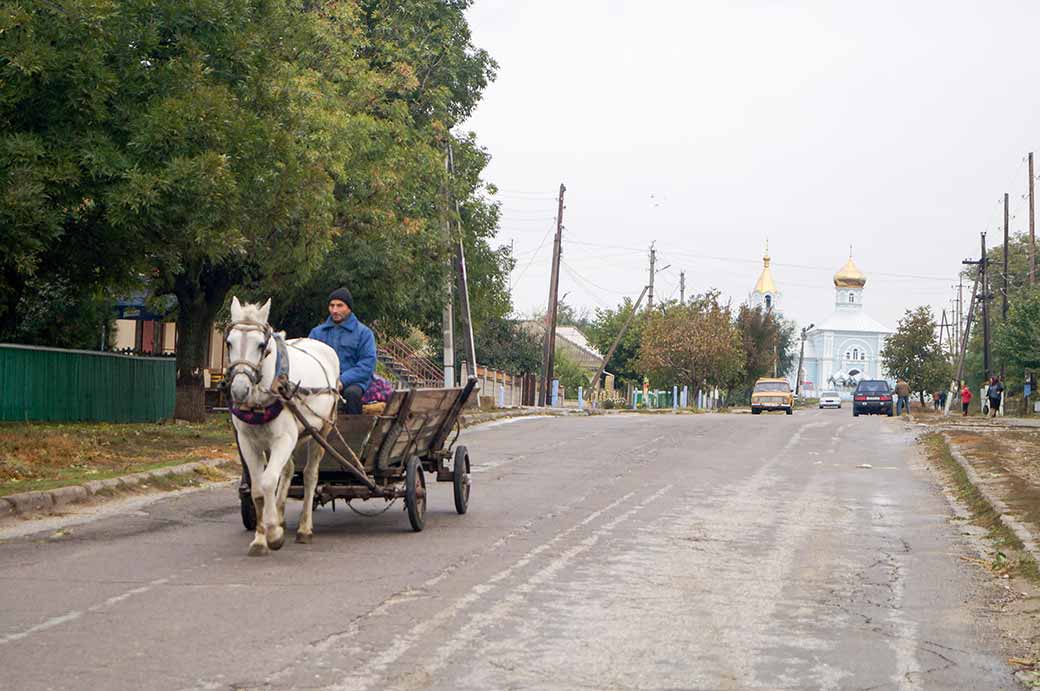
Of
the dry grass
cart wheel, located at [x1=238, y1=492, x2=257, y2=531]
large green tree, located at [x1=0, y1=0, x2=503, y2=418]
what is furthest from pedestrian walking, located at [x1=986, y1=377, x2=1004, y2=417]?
cart wheel, located at [x1=238, y1=492, x2=257, y2=531]

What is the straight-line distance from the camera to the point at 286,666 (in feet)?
22.4

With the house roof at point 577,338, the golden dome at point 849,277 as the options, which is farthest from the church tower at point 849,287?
the house roof at point 577,338

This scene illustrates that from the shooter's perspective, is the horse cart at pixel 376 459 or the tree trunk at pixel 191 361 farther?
the tree trunk at pixel 191 361

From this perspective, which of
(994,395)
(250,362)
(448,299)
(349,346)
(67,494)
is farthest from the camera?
(994,395)

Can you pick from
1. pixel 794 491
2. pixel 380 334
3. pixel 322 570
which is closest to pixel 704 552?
pixel 322 570

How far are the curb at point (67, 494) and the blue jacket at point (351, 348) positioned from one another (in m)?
3.60

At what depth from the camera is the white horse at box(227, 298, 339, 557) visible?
10.3m

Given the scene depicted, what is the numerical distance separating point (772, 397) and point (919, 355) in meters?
39.9

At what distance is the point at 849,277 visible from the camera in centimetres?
→ 17912

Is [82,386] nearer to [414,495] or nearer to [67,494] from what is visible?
[67,494]

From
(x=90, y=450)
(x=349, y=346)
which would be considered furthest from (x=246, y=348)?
(x=90, y=450)

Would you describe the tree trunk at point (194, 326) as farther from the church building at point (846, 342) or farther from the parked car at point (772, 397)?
the church building at point (846, 342)

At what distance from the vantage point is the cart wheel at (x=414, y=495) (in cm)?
1230

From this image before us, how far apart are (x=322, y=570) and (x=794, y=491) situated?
32.8 ft
